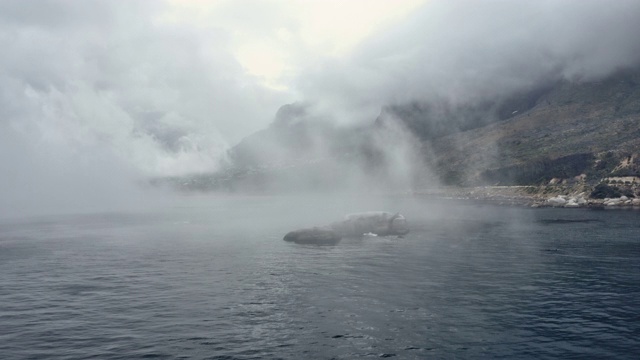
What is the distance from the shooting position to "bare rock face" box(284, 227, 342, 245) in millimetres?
93062

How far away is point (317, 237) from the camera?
3688 inches

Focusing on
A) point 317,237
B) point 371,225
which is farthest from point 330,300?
point 371,225

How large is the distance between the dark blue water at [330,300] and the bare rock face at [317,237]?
11.4ft

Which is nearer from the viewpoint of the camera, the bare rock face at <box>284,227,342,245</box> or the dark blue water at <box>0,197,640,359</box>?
the dark blue water at <box>0,197,640,359</box>

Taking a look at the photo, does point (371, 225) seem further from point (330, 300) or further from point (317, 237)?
point (330, 300)

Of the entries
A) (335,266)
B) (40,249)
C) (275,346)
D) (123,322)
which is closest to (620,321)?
(275,346)

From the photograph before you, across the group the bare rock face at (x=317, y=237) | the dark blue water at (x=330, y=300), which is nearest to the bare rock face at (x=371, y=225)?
the bare rock face at (x=317, y=237)

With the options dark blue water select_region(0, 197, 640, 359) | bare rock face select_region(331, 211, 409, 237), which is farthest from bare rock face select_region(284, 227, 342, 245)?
bare rock face select_region(331, 211, 409, 237)

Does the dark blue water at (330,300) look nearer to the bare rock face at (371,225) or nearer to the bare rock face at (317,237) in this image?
the bare rock face at (317,237)

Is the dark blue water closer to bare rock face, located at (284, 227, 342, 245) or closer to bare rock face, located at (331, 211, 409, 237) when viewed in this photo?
bare rock face, located at (284, 227, 342, 245)

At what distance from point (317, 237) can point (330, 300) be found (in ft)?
148

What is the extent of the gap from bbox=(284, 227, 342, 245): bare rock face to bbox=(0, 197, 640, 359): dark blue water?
346 cm

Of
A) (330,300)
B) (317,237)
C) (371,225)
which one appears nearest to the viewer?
A: (330,300)

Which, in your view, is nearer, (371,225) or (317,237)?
(317,237)
